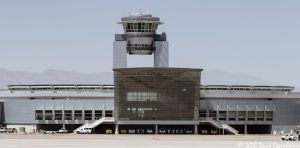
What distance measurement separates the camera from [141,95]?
200 meters

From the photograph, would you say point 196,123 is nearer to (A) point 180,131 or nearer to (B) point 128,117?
(A) point 180,131

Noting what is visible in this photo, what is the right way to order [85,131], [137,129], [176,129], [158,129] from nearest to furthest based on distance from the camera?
[85,131], [137,129], [158,129], [176,129]

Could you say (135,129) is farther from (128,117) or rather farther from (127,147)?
(127,147)

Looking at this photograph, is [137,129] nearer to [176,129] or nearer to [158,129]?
[158,129]

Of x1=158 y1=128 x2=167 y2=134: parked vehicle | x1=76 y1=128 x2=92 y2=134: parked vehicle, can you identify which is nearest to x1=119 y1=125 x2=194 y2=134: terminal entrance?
x1=158 y1=128 x2=167 y2=134: parked vehicle

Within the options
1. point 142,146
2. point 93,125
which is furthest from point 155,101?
point 142,146

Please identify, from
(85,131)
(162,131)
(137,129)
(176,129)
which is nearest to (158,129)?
(162,131)

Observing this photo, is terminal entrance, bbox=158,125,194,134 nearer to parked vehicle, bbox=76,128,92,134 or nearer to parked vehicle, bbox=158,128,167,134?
parked vehicle, bbox=158,128,167,134

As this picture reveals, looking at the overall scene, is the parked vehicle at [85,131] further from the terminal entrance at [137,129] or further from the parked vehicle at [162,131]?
the parked vehicle at [162,131]

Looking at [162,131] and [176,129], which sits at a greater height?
[176,129]

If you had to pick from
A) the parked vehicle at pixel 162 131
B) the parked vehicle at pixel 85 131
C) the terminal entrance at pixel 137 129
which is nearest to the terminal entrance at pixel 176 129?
the parked vehicle at pixel 162 131

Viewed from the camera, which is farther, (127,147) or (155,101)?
(155,101)

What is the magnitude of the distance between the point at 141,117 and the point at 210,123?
1687 centimetres

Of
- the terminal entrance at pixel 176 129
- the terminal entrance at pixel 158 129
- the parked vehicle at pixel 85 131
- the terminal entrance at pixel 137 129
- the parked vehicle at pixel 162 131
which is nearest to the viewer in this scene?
the parked vehicle at pixel 85 131
